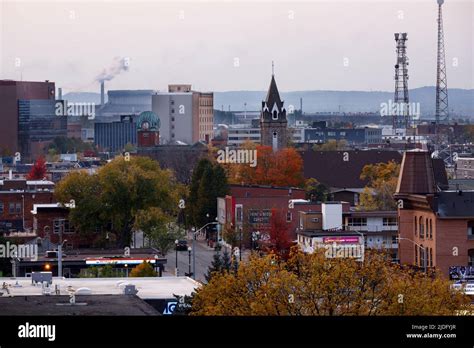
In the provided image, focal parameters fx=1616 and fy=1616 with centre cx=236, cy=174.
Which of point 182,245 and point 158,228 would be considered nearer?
point 158,228

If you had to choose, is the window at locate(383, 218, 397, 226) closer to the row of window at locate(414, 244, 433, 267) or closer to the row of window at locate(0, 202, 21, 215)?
the row of window at locate(414, 244, 433, 267)

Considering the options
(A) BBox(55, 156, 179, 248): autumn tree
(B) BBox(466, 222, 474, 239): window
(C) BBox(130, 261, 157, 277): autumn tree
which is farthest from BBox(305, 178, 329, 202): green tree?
(C) BBox(130, 261, 157, 277): autumn tree

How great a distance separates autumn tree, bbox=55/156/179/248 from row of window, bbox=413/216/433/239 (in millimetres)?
11643

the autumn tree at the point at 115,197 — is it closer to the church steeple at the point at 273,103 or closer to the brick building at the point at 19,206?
the brick building at the point at 19,206

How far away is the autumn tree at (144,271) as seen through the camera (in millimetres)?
31409

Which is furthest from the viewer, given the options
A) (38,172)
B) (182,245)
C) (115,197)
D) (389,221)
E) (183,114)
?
(183,114)

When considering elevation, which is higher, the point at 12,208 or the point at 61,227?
the point at 12,208

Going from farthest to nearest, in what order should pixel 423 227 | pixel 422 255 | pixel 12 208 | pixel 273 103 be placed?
pixel 273 103, pixel 12 208, pixel 423 227, pixel 422 255

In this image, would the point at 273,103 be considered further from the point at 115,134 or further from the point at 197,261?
the point at 197,261

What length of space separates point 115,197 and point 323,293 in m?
28.2

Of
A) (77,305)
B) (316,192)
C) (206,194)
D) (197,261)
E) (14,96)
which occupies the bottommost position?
(197,261)

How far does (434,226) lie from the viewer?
Result: 32.6 meters

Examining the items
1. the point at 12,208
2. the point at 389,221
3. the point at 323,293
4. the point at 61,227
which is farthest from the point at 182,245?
the point at 323,293
